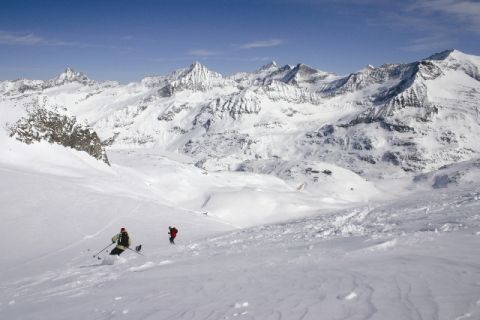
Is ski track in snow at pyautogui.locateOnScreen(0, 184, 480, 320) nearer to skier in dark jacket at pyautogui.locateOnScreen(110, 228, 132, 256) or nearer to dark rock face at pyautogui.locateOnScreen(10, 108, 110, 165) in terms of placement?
skier in dark jacket at pyautogui.locateOnScreen(110, 228, 132, 256)

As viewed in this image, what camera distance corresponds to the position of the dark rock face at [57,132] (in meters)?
49.5

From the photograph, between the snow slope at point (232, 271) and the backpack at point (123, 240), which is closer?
the snow slope at point (232, 271)

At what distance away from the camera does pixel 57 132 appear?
5575 cm

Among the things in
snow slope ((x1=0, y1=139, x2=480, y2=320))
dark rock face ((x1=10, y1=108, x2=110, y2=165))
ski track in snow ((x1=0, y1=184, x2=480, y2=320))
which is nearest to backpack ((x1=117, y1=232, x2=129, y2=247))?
snow slope ((x1=0, y1=139, x2=480, y2=320))

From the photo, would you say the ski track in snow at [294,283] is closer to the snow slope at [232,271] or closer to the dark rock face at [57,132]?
the snow slope at [232,271]

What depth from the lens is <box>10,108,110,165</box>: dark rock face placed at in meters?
49.5

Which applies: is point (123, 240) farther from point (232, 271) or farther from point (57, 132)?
point (57, 132)

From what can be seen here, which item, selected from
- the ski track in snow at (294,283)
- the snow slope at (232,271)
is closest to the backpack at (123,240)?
the snow slope at (232,271)

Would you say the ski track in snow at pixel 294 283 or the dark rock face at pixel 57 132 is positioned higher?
the dark rock face at pixel 57 132

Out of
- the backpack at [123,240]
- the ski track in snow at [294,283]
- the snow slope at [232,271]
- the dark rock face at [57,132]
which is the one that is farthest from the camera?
the dark rock face at [57,132]

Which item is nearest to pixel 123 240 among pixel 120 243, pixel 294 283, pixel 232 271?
pixel 120 243

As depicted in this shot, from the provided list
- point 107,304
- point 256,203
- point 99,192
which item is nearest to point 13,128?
point 99,192

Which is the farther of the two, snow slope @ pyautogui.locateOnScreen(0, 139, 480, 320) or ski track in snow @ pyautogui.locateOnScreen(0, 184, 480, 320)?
snow slope @ pyautogui.locateOnScreen(0, 139, 480, 320)

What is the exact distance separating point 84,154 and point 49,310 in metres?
52.1
